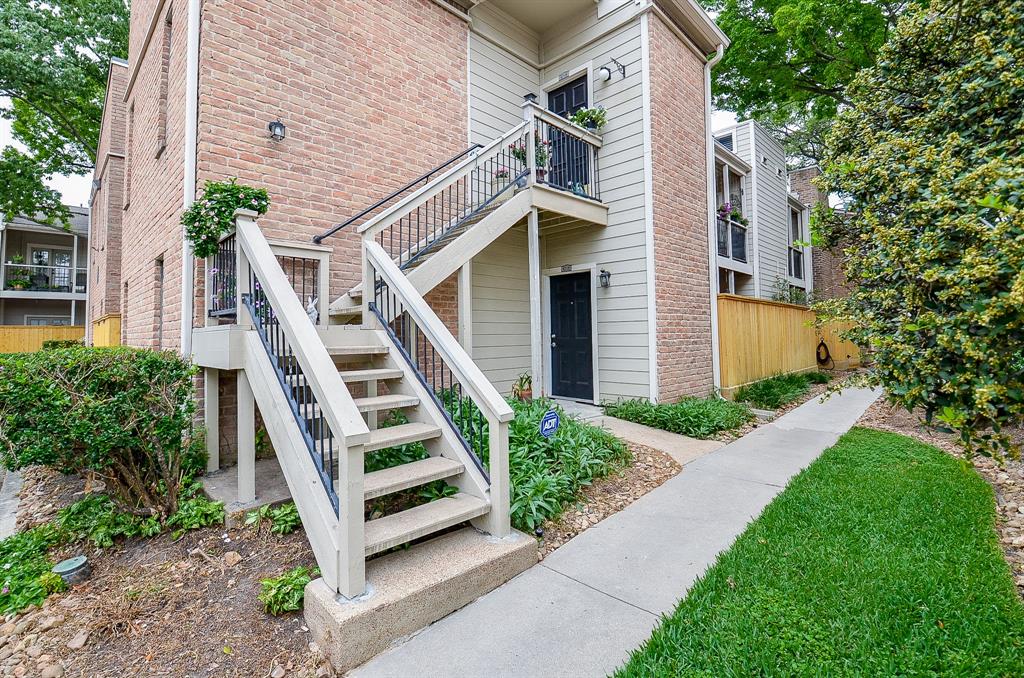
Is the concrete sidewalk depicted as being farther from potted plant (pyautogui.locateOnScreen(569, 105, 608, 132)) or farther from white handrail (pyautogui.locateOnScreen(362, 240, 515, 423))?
potted plant (pyautogui.locateOnScreen(569, 105, 608, 132))

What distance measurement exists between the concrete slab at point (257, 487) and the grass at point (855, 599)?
3.04 m

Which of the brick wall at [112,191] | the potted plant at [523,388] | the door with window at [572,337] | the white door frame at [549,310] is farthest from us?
the brick wall at [112,191]

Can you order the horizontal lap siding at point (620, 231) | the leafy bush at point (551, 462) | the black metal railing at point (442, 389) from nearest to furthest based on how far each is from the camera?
the black metal railing at point (442, 389) → the leafy bush at point (551, 462) → the horizontal lap siding at point (620, 231)

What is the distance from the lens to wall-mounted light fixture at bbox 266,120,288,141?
197 inches

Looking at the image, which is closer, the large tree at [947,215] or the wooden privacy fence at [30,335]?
the large tree at [947,215]

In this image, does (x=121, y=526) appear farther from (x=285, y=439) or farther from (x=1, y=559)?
(x=285, y=439)

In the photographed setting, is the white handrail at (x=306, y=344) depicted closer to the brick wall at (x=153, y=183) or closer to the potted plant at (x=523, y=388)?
the brick wall at (x=153, y=183)

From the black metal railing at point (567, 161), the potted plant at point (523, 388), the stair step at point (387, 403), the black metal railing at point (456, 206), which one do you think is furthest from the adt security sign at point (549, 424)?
the black metal railing at point (567, 161)

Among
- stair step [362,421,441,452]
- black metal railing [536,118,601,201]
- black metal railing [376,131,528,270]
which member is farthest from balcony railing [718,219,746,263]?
stair step [362,421,441,452]

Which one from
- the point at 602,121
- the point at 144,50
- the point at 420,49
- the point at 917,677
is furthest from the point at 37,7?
the point at 917,677

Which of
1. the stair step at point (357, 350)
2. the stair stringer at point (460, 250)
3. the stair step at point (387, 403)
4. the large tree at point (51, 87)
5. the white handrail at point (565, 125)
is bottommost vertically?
the stair step at point (387, 403)

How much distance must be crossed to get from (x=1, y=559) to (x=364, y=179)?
4715mm

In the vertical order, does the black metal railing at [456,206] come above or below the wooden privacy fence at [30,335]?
above

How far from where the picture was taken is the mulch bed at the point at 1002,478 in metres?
2.93
